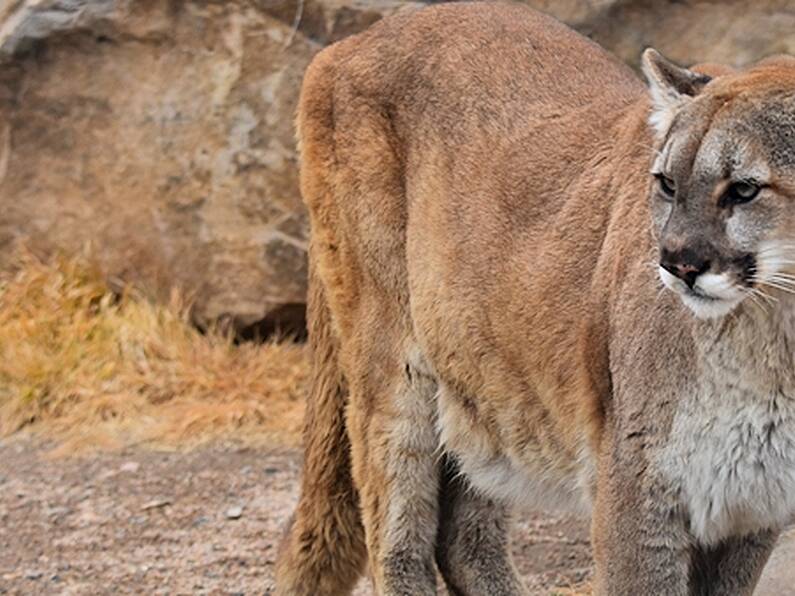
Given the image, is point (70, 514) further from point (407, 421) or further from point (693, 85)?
point (693, 85)

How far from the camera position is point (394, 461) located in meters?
4.66

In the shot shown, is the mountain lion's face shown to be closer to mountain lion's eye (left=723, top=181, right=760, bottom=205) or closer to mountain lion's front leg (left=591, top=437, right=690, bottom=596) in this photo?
mountain lion's eye (left=723, top=181, right=760, bottom=205)

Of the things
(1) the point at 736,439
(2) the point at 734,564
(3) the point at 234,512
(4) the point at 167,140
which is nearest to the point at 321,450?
(3) the point at 234,512

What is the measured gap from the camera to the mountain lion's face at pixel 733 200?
3352 mm

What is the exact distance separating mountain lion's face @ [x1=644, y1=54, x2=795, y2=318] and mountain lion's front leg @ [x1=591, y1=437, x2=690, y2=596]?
0.41 m

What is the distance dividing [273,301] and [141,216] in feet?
1.97

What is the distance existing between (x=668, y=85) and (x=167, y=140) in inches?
137

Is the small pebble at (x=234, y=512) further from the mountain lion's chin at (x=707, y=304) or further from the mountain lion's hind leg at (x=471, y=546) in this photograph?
the mountain lion's chin at (x=707, y=304)

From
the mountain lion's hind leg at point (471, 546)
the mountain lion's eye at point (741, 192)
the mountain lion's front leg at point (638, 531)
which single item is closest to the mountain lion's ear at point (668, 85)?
the mountain lion's eye at point (741, 192)

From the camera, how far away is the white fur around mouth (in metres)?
3.36

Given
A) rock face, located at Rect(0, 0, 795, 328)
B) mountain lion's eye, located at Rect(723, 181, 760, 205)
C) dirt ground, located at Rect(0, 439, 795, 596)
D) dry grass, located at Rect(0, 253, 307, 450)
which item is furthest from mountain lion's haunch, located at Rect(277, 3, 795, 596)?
rock face, located at Rect(0, 0, 795, 328)

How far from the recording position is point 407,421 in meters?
4.66

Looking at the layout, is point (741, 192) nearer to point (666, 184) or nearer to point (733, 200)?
point (733, 200)

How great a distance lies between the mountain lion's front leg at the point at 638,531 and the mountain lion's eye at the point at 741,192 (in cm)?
59
